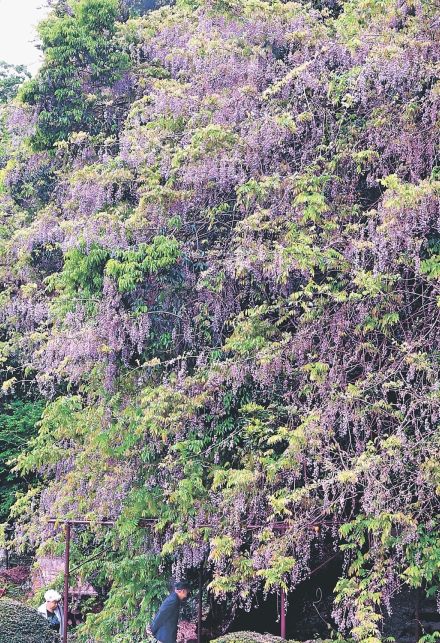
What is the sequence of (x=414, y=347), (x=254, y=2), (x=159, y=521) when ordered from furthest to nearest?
(x=254, y=2), (x=159, y=521), (x=414, y=347)

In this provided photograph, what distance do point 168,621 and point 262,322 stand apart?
2.60m

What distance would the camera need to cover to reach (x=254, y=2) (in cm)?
805

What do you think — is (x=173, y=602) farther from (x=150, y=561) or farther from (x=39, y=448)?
(x=39, y=448)

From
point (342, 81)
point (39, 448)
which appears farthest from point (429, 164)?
point (39, 448)

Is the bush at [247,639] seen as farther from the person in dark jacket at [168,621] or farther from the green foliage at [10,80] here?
the green foliage at [10,80]

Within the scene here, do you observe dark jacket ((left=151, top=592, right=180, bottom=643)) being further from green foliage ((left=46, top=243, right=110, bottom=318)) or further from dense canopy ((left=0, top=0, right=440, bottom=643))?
green foliage ((left=46, top=243, right=110, bottom=318))

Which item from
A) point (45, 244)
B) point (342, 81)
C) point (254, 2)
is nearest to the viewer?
point (342, 81)

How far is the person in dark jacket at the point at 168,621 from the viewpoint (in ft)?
18.0

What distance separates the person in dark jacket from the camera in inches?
217

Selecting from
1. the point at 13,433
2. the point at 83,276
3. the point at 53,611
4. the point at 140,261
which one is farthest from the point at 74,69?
the point at 53,611

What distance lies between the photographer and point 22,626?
4926 mm

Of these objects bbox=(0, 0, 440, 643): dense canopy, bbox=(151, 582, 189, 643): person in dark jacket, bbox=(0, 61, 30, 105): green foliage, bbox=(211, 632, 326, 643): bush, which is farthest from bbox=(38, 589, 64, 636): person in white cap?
bbox=(0, 61, 30, 105): green foliage

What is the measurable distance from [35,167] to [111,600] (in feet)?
18.0

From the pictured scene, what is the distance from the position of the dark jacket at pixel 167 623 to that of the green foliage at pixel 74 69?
5779 millimetres
